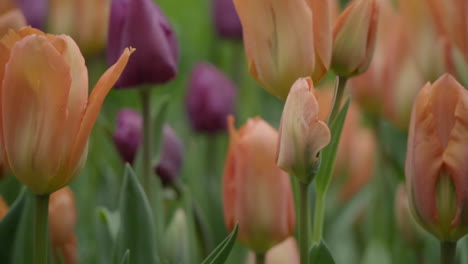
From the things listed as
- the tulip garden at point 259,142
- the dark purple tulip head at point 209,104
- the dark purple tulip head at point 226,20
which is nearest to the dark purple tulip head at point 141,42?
the tulip garden at point 259,142

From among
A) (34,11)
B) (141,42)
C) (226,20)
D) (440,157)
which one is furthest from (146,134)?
(226,20)

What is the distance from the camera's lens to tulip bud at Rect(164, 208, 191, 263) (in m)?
0.90

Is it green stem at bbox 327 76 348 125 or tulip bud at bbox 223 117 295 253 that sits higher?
green stem at bbox 327 76 348 125

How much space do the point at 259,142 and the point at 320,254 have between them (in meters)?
0.12

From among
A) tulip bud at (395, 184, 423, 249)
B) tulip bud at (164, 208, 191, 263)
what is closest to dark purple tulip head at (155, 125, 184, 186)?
tulip bud at (164, 208, 191, 263)

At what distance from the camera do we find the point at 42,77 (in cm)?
65

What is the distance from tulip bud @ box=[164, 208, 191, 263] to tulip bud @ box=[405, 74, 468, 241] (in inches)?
10.7

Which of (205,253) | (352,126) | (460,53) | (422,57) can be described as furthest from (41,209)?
(352,126)

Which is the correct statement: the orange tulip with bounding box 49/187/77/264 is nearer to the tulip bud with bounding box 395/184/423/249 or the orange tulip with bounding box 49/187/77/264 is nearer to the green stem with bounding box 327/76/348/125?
the green stem with bounding box 327/76/348/125

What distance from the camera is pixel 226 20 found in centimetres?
170

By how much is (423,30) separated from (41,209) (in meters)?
0.59

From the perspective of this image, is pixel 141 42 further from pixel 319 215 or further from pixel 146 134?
pixel 319 215

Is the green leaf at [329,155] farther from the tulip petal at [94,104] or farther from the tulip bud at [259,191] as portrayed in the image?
the tulip petal at [94,104]

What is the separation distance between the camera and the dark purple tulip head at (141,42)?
0.85 m
